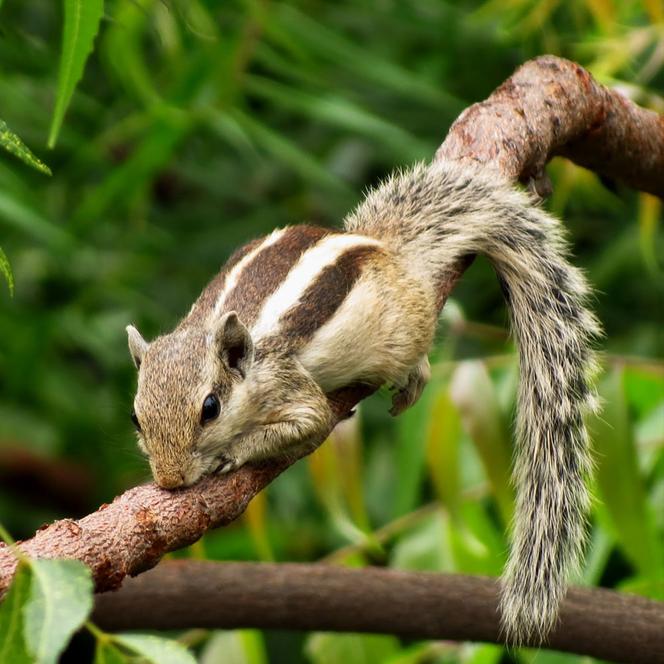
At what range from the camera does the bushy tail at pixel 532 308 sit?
2.56 meters

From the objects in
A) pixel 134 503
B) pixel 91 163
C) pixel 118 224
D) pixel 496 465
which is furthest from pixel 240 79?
pixel 134 503

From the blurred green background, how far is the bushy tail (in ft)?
0.99

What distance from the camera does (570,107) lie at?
102 inches

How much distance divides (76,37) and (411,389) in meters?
1.19

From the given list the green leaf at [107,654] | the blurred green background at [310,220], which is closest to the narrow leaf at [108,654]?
the green leaf at [107,654]

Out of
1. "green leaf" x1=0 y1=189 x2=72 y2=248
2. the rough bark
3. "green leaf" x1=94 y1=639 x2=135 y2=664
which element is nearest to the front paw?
the rough bark

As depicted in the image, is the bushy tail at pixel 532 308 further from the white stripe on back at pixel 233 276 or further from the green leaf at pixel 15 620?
the green leaf at pixel 15 620

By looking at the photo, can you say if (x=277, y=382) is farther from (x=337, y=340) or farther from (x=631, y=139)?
(x=631, y=139)

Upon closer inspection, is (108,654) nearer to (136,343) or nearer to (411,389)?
(136,343)

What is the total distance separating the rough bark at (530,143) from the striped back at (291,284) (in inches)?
7.0

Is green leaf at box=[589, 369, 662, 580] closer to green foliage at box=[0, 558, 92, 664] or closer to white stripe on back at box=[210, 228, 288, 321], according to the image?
white stripe on back at box=[210, 228, 288, 321]

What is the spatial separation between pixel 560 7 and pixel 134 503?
3.68 metres

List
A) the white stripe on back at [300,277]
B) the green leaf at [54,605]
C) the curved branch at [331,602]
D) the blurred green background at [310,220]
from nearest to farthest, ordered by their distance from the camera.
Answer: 1. the green leaf at [54,605]
2. the curved branch at [331,602]
3. the white stripe on back at [300,277]
4. the blurred green background at [310,220]

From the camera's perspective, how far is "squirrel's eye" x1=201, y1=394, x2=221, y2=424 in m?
2.57
